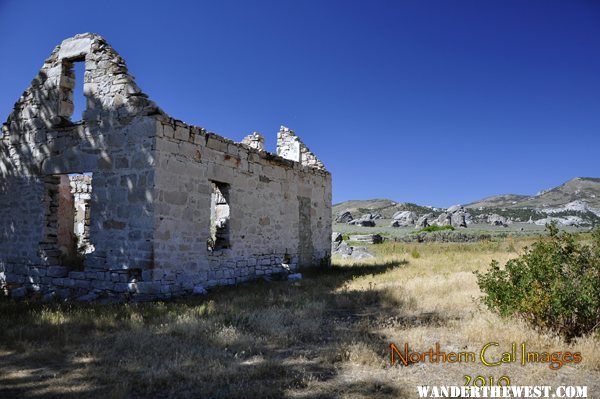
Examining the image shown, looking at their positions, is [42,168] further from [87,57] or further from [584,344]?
[584,344]

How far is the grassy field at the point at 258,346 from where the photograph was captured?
413cm

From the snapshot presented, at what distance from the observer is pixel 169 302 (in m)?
8.38

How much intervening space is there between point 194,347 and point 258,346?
792 mm

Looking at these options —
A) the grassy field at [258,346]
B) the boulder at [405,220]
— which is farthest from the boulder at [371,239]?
the boulder at [405,220]

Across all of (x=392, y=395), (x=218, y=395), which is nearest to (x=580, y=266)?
(x=392, y=395)

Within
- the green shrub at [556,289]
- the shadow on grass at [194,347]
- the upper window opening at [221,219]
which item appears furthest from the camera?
the upper window opening at [221,219]

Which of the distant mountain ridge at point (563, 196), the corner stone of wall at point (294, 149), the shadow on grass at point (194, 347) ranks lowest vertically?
the shadow on grass at point (194, 347)

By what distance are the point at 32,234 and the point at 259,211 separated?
18.0 feet

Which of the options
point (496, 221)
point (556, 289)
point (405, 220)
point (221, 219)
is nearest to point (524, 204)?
point (496, 221)

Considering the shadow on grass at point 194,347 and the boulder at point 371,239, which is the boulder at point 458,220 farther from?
the shadow on grass at point 194,347

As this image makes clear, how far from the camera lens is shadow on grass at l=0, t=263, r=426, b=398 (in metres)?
4.09

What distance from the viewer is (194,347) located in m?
5.28

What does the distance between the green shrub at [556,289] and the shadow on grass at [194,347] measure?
6.21 ft

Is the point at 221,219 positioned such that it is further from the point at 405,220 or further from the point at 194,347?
the point at 405,220
